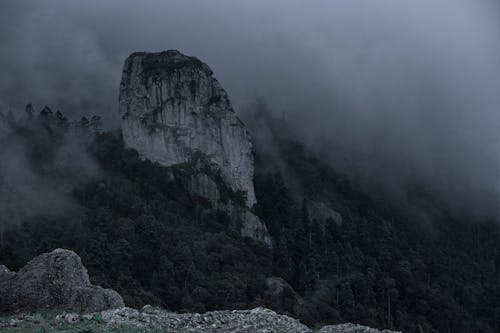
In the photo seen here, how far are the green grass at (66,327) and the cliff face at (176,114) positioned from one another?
293 ft

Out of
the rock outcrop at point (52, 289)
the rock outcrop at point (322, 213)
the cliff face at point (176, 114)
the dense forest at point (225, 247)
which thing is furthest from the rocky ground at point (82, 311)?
the rock outcrop at point (322, 213)

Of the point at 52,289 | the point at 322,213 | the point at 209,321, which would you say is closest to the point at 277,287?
the point at 322,213

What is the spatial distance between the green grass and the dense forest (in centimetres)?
3403

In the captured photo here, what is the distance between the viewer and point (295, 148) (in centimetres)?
15762

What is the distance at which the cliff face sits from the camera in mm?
112125

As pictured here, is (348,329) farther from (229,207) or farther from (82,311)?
(229,207)

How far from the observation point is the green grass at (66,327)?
19.8 m

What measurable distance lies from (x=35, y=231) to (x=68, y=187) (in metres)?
20.8

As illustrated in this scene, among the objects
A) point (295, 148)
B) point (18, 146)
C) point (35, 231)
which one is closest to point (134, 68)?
point (18, 146)

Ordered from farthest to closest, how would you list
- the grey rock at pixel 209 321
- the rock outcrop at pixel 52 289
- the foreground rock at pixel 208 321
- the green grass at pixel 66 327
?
1. the rock outcrop at pixel 52 289
2. the grey rock at pixel 209 321
3. the foreground rock at pixel 208 321
4. the green grass at pixel 66 327

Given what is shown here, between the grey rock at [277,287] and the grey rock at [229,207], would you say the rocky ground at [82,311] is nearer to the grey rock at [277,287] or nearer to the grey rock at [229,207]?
the grey rock at [277,287]

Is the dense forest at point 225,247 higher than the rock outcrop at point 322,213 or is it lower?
lower

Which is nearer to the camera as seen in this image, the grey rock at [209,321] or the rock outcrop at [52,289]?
the grey rock at [209,321]

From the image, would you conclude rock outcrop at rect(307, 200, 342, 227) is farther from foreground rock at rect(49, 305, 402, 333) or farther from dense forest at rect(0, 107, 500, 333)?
foreground rock at rect(49, 305, 402, 333)
